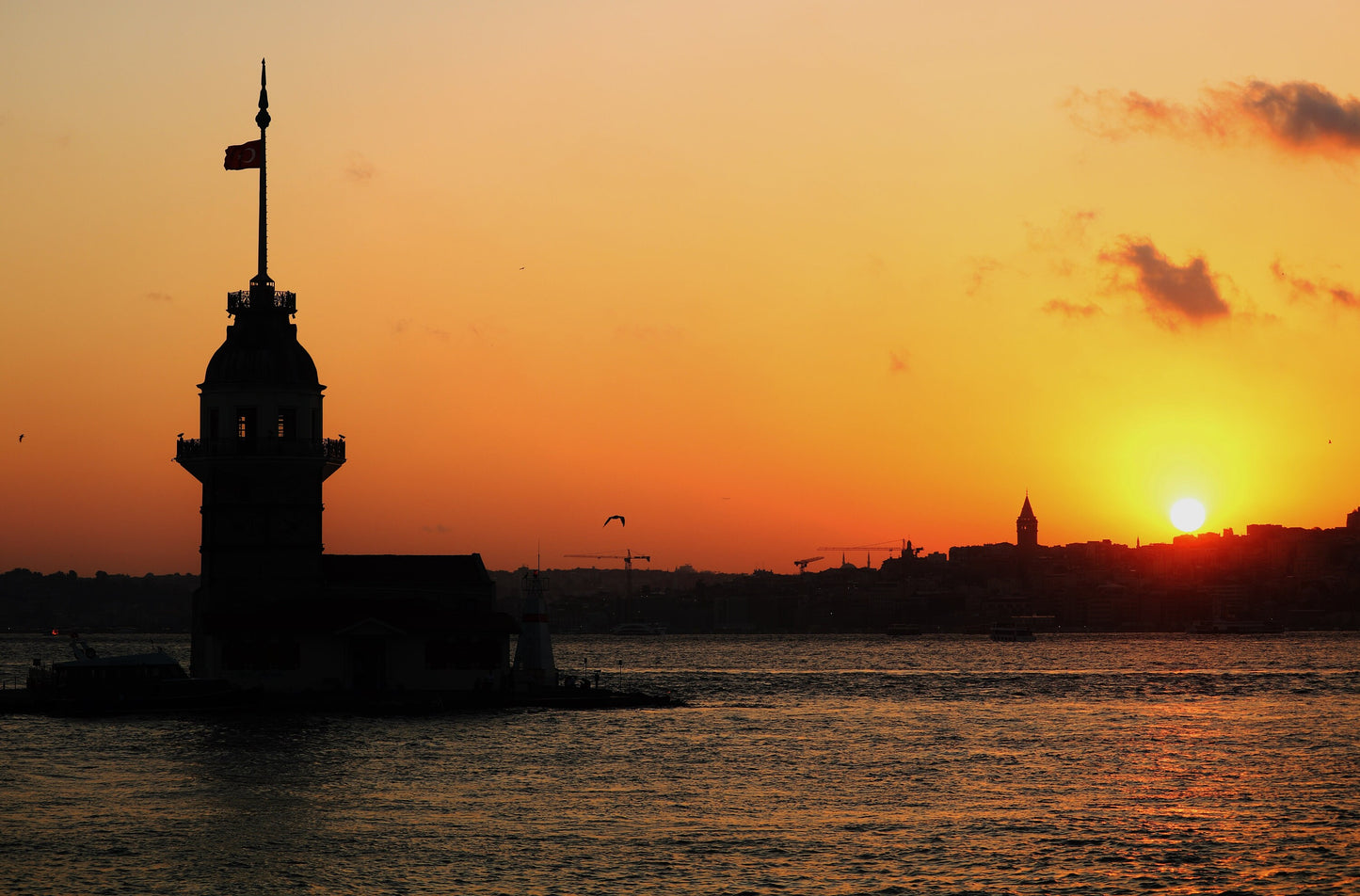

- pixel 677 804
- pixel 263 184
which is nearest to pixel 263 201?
pixel 263 184

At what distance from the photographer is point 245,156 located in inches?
3305

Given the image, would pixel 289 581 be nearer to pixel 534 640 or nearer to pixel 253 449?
pixel 253 449

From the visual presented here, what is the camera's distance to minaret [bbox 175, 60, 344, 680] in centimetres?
7962

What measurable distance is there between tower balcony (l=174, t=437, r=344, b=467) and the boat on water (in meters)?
9.53

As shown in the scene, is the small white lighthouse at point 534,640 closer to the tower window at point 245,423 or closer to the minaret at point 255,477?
the minaret at point 255,477

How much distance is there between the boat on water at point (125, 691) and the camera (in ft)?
249

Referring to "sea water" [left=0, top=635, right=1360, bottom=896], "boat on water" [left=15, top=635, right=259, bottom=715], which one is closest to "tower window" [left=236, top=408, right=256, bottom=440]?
"boat on water" [left=15, top=635, right=259, bottom=715]

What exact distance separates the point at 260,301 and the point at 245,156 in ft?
25.1

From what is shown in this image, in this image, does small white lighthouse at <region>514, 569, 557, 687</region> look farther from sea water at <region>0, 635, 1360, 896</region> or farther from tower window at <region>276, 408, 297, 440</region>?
tower window at <region>276, 408, 297, 440</region>

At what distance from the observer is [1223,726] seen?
86438mm

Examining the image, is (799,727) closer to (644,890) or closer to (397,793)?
(397,793)

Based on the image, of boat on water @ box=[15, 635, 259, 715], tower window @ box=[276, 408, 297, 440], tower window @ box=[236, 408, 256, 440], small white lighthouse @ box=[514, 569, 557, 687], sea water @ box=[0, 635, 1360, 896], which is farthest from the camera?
small white lighthouse @ box=[514, 569, 557, 687]

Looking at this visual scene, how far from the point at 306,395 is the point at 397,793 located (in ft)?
107

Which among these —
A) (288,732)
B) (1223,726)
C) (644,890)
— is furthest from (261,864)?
(1223,726)
